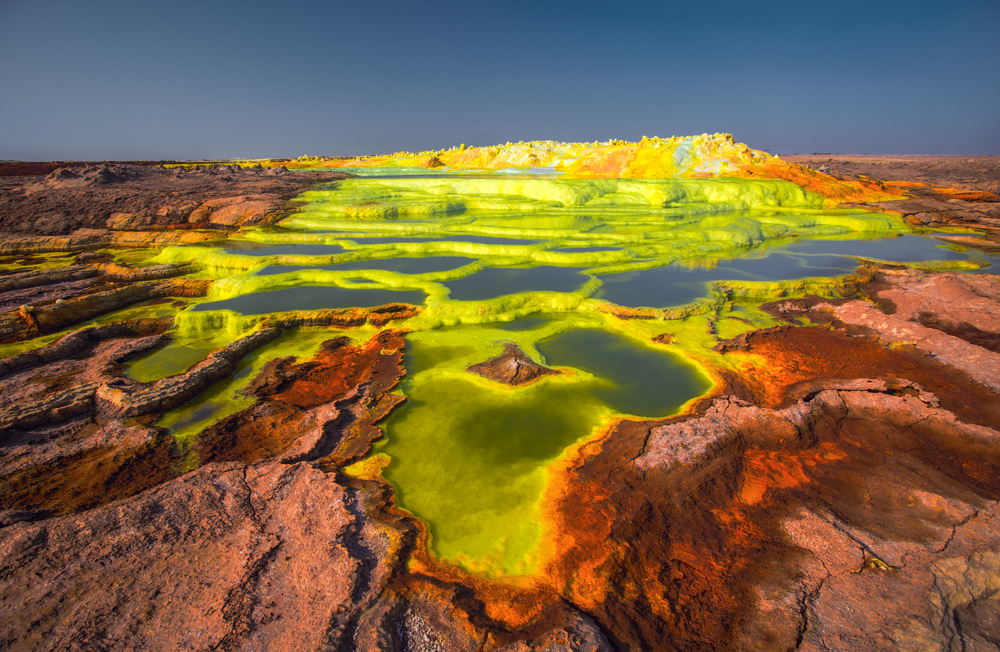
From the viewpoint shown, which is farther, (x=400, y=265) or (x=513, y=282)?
(x=400, y=265)

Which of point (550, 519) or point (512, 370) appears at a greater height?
point (512, 370)

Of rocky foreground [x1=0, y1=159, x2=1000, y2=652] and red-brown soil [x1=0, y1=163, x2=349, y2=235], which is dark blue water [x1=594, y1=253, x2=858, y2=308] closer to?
rocky foreground [x1=0, y1=159, x2=1000, y2=652]

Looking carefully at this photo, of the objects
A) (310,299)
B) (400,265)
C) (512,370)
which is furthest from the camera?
(400,265)

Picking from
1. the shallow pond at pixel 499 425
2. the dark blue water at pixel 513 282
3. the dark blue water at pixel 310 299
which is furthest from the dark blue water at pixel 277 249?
the shallow pond at pixel 499 425

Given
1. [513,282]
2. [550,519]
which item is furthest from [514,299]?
[550,519]

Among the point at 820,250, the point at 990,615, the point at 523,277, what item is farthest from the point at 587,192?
the point at 990,615

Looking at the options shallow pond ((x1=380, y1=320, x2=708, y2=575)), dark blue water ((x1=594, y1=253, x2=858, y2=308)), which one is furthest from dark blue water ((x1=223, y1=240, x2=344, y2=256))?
dark blue water ((x1=594, y1=253, x2=858, y2=308))

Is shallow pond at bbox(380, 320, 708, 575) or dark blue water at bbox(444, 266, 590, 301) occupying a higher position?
dark blue water at bbox(444, 266, 590, 301)

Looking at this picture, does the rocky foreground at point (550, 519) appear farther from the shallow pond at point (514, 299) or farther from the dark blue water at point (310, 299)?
the dark blue water at point (310, 299)

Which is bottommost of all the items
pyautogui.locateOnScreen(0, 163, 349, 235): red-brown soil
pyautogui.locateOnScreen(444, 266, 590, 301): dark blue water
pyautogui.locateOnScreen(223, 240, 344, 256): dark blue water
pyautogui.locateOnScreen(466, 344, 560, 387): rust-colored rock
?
pyautogui.locateOnScreen(466, 344, 560, 387): rust-colored rock

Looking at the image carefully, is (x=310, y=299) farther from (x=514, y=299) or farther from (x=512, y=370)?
(x=512, y=370)
